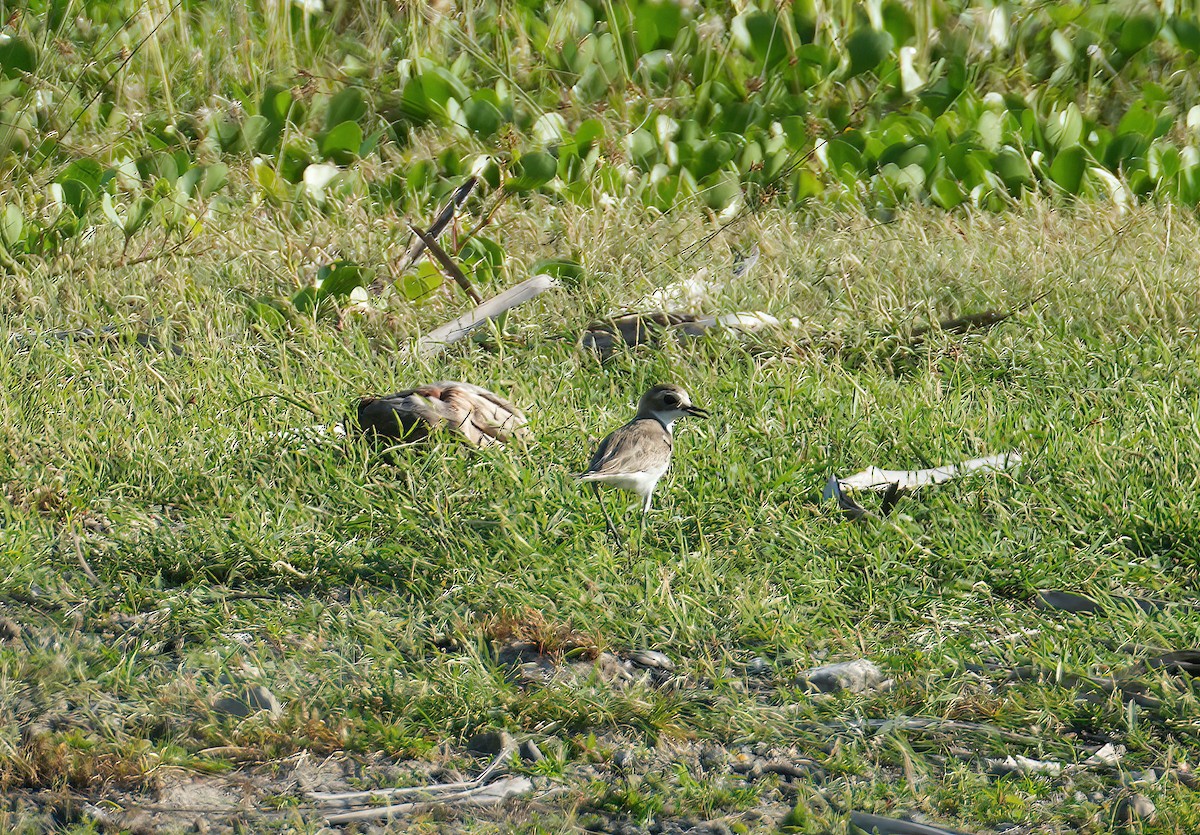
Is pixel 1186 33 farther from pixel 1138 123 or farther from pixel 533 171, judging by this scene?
pixel 533 171

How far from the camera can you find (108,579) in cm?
326

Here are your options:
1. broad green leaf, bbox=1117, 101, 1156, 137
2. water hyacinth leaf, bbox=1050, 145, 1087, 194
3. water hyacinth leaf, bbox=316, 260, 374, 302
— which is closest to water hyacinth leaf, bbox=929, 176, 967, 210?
water hyacinth leaf, bbox=1050, 145, 1087, 194

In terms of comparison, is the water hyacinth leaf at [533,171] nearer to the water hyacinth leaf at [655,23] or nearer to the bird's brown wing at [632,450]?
the water hyacinth leaf at [655,23]

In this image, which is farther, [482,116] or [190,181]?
[482,116]

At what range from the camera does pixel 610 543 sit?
3.42 m

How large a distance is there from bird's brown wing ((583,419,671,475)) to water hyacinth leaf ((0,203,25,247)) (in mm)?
2917

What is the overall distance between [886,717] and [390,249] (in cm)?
321

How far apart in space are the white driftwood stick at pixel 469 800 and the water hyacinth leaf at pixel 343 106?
463 centimetres

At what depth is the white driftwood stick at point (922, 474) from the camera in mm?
3582

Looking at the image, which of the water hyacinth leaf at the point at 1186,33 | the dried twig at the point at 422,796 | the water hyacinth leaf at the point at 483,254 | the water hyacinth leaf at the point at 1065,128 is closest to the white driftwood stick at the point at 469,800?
the dried twig at the point at 422,796

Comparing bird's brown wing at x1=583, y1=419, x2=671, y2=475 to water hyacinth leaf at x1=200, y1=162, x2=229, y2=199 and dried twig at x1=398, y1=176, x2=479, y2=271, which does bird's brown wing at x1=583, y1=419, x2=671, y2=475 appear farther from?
water hyacinth leaf at x1=200, y1=162, x2=229, y2=199

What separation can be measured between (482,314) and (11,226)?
1968 millimetres

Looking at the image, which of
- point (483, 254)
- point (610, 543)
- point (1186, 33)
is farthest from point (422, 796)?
point (1186, 33)

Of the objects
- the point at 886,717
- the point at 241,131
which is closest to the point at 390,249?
the point at 241,131
